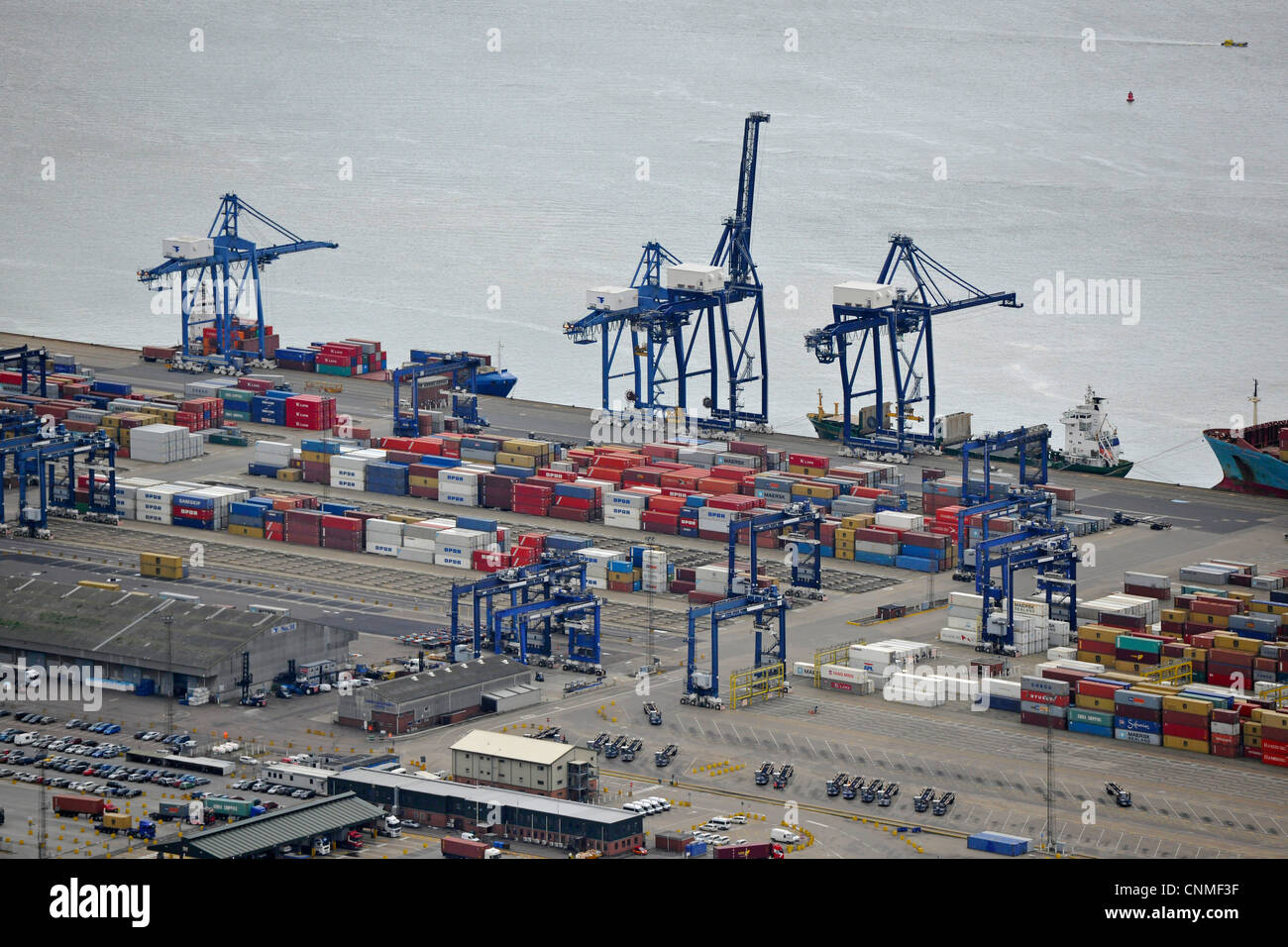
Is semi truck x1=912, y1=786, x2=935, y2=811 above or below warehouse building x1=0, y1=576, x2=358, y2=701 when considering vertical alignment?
below

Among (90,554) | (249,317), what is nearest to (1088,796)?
(90,554)

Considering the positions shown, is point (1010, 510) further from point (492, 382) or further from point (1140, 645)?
point (492, 382)

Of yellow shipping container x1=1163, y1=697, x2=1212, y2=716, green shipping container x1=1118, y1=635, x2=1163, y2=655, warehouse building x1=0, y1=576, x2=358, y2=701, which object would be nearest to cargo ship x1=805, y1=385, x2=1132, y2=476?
green shipping container x1=1118, y1=635, x2=1163, y2=655

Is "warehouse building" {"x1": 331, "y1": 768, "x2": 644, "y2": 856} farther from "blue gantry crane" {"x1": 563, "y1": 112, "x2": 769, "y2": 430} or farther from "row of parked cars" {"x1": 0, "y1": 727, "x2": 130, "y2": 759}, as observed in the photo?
"blue gantry crane" {"x1": 563, "y1": 112, "x2": 769, "y2": 430}

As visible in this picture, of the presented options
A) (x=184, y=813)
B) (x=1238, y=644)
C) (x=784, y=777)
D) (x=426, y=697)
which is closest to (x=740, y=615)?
(x=426, y=697)

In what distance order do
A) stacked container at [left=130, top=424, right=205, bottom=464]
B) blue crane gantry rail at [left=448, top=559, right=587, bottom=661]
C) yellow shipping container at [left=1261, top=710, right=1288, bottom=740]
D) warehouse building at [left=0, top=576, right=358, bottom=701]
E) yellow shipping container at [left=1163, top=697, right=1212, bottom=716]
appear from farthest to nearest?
stacked container at [left=130, top=424, right=205, bottom=464]
blue crane gantry rail at [left=448, top=559, right=587, bottom=661]
warehouse building at [left=0, top=576, right=358, bottom=701]
yellow shipping container at [left=1163, top=697, right=1212, bottom=716]
yellow shipping container at [left=1261, top=710, right=1288, bottom=740]
